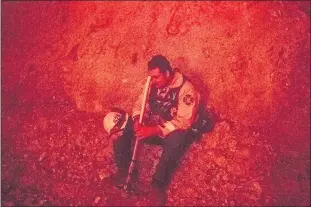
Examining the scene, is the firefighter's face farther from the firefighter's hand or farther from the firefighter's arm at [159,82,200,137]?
the firefighter's hand

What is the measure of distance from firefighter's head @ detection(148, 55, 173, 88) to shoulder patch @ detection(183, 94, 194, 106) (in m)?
0.31

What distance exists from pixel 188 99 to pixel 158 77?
0.49 m

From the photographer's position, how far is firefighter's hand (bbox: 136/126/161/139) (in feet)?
14.1

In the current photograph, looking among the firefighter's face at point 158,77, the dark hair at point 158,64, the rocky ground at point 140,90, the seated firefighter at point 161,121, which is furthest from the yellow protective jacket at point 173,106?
the rocky ground at point 140,90

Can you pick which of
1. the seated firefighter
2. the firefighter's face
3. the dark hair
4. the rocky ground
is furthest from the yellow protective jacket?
the rocky ground

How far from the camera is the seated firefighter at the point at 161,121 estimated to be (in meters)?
4.34

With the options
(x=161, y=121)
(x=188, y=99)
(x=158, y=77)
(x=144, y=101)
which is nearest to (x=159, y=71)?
(x=158, y=77)

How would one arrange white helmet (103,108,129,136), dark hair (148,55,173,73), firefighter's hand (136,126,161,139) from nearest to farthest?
dark hair (148,55,173,73)
firefighter's hand (136,126,161,139)
white helmet (103,108,129,136)

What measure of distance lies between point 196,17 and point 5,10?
3178mm

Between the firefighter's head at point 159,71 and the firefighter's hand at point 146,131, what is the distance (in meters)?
0.56

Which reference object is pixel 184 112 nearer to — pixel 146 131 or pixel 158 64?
pixel 146 131

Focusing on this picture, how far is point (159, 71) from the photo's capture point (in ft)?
13.8

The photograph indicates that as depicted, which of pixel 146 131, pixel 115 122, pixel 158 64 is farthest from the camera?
pixel 115 122

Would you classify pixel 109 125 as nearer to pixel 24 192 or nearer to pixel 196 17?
pixel 24 192
